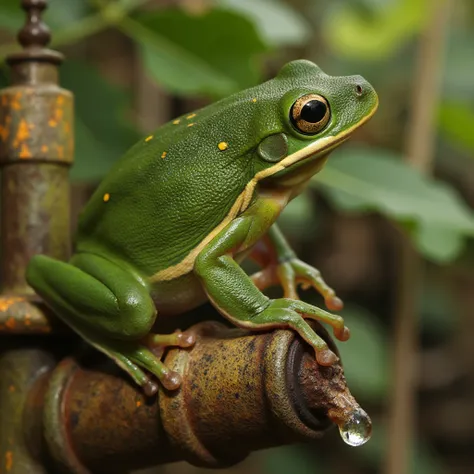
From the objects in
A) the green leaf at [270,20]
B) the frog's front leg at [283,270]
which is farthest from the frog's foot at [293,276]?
the green leaf at [270,20]

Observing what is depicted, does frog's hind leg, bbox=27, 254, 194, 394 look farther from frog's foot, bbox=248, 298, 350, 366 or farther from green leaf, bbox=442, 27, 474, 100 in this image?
green leaf, bbox=442, 27, 474, 100

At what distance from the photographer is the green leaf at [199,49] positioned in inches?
40.3

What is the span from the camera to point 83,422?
63 centimetres

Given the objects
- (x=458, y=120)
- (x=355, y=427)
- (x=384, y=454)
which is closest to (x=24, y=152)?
(x=355, y=427)

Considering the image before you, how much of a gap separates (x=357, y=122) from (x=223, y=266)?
0.13m

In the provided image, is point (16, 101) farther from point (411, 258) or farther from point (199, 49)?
point (411, 258)

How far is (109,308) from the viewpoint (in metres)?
0.63

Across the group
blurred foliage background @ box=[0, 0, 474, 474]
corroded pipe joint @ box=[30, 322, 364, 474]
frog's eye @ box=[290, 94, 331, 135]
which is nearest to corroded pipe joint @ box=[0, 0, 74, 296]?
corroded pipe joint @ box=[30, 322, 364, 474]

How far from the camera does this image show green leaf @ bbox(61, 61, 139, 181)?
1107 mm

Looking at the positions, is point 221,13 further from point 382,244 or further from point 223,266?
point 382,244

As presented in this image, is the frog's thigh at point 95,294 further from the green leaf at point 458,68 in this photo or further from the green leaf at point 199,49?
the green leaf at point 458,68

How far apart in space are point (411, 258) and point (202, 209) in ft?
3.29

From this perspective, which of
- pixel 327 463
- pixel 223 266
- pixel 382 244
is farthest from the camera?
pixel 382 244

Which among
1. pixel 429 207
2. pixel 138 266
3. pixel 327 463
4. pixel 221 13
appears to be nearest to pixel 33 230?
pixel 138 266
